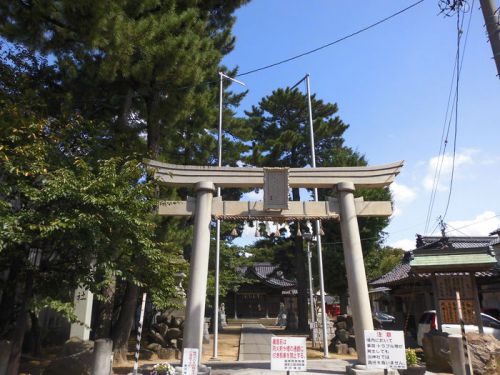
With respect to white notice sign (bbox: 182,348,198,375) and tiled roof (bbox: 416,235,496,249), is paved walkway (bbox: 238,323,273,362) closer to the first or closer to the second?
white notice sign (bbox: 182,348,198,375)

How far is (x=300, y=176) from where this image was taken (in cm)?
1143

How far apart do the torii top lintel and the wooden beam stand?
1.87 ft

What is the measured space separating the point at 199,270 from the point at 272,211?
8.57 feet

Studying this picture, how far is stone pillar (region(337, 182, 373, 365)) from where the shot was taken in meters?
10.0

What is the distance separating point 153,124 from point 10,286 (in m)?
6.30

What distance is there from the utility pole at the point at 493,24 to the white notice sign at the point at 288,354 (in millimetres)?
6092

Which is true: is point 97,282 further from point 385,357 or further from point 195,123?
point 195,123

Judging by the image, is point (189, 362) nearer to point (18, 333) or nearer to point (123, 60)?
point (18, 333)

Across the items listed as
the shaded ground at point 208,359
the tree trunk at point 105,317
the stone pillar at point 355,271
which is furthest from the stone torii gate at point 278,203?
the tree trunk at point 105,317

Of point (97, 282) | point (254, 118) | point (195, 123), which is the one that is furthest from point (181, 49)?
point (254, 118)

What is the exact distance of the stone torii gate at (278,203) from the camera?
34.7 feet

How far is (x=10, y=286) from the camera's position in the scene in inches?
333

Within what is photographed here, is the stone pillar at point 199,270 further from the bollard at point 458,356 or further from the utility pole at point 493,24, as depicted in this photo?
the utility pole at point 493,24

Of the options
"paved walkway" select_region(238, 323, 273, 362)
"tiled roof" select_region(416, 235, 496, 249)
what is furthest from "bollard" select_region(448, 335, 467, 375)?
"tiled roof" select_region(416, 235, 496, 249)
